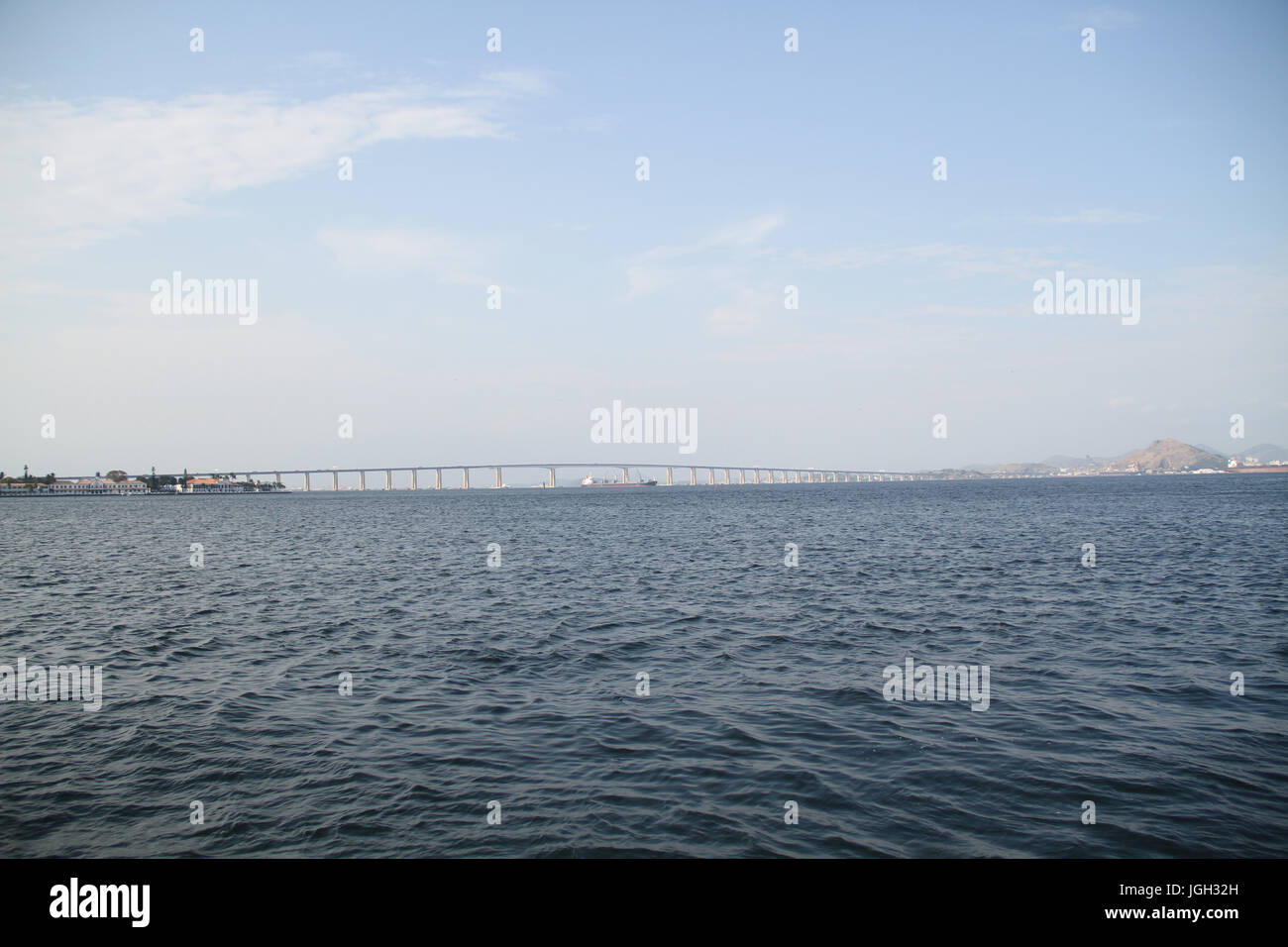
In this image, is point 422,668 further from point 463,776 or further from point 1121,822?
point 1121,822

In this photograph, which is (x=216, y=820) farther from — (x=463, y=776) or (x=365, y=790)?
(x=463, y=776)

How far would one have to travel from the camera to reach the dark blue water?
37.1 feet

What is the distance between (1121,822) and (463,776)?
10.3 m

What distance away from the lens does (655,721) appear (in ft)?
53.1

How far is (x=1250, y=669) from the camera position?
1989cm

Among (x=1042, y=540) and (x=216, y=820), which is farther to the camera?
(x=1042, y=540)

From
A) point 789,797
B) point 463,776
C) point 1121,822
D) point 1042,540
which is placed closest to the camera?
point 1121,822

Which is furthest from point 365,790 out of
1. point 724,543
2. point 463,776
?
point 724,543

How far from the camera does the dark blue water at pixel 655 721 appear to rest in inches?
445
